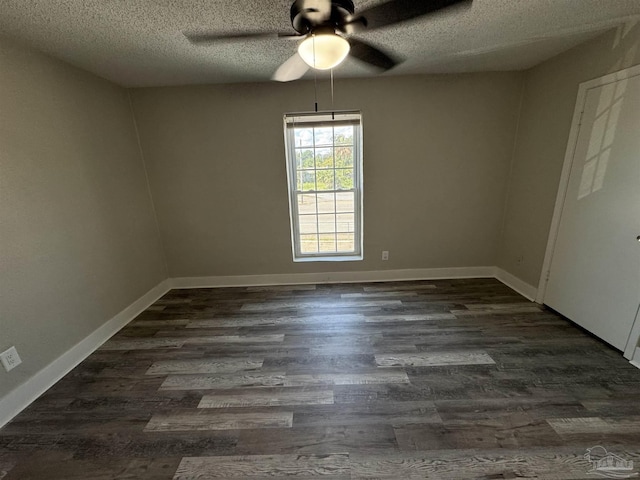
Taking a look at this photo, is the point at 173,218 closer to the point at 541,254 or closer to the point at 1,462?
the point at 1,462

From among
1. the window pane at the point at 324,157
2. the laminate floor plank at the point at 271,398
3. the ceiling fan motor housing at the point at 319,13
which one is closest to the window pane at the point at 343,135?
the window pane at the point at 324,157

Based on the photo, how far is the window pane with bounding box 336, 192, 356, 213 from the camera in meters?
3.14

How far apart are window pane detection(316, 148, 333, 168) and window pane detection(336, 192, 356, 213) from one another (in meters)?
0.37

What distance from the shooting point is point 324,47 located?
1359mm

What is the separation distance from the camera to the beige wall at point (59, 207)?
168 centimetres

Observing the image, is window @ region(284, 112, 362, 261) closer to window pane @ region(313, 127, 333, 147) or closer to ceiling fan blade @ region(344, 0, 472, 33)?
window pane @ region(313, 127, 333, 147)

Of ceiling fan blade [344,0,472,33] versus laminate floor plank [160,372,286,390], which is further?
laminate floor plank [160,372,286,390]

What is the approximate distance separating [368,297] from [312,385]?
1.34 metres

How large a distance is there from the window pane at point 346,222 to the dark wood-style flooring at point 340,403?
1145mm

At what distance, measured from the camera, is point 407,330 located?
2.29 metres

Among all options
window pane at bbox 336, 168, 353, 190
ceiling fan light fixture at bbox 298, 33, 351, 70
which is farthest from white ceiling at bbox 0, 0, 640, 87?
window pane at bbox 336, 168, 353, 190

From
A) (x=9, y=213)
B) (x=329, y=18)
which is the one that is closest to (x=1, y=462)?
(x=9, y=213)

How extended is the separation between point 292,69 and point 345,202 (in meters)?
1.48

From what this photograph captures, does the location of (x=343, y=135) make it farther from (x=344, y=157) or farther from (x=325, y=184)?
(x=325, y=184)
